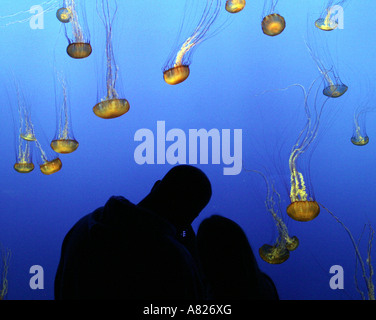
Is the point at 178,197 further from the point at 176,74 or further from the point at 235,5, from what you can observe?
the point at 235,5

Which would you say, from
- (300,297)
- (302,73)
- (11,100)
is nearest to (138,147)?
(11,100)

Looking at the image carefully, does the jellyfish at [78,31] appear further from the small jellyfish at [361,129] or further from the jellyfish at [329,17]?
the small jellyfish at [361,129]

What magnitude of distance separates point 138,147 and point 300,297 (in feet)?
4.41

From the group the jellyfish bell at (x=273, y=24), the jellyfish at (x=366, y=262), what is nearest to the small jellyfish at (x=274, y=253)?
the jellyfish at (x=366, y=262)

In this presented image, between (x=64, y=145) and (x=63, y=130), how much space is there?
0.09 m

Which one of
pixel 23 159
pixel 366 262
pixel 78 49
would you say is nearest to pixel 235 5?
pixel 78 49

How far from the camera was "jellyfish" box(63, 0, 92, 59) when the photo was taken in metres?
2.58

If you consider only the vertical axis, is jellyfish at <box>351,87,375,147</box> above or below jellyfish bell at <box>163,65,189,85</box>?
below

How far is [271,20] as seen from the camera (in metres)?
2.56

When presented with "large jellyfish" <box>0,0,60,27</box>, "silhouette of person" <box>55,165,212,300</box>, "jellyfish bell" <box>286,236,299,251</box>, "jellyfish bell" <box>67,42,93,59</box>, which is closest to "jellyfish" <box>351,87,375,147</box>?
"jellyfish bell" <box>286,236,299,251</box>

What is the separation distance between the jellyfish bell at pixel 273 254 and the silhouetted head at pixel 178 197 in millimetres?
567

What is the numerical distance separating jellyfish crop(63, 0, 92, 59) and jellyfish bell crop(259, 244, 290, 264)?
1612mm

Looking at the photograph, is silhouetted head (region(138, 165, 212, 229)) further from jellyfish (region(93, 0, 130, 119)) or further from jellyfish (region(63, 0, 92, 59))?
jellyfish (region(63, 0, 92, 59))
